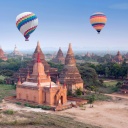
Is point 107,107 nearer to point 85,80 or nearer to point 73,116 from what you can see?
point 73,116

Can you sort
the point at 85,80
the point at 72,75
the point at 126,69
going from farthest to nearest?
1. the point at 126,69
2. the point at 85,80
3. the point at 72,75

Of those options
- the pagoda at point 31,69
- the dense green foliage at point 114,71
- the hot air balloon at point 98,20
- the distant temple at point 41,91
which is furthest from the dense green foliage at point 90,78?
the distant temple at point 41,91

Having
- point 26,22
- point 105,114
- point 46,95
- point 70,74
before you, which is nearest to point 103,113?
point 105,114

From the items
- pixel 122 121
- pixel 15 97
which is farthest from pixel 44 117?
pixel 15 97

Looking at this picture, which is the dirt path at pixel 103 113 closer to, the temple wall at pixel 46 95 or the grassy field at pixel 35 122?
the grassy field at pixel 35 122

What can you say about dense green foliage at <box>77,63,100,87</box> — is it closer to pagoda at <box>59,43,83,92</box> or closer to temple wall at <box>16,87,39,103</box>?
pagoda at <box>59,43,83,92</box>

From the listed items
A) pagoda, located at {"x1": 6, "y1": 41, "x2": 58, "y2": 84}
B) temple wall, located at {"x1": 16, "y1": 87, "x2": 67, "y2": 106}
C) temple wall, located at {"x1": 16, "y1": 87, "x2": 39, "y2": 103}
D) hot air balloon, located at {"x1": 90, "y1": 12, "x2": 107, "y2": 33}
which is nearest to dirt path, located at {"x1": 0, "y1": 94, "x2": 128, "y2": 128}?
temple wall, located at {"x1": 16, "y1": 87, "x2": 39, "y2": 103}
